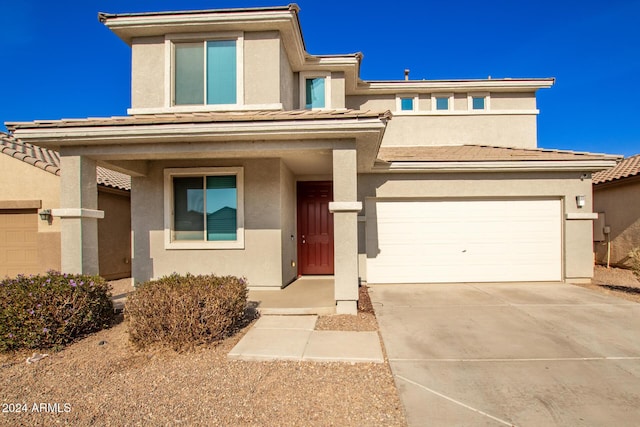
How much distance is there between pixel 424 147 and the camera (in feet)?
37.2

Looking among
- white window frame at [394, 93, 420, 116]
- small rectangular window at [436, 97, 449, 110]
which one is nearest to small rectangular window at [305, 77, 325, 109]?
white window frame at [394, 93, 420, 116]

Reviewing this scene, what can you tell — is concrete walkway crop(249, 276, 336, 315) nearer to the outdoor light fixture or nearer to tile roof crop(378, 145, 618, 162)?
tile roof crop(378, 145, 618, 162)


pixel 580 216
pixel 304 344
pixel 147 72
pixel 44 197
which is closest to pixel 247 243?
pixel 304 344

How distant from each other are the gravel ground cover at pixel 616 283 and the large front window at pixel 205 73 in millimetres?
9655

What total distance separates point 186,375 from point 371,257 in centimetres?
561

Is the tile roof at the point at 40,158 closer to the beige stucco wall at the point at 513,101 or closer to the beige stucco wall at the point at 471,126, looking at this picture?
the beige stucco wall at the point at 471,126

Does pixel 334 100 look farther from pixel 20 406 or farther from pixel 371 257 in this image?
pixel 20 406

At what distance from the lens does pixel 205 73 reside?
7.91 meters

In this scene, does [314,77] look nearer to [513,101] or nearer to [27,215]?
[513,101]

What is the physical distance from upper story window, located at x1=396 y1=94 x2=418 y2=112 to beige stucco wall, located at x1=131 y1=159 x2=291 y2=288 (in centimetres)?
618

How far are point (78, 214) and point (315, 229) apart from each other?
558cm

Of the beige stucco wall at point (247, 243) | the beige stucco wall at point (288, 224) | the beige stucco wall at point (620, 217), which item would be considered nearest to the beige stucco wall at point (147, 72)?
the beige stucco wall at point (247, 243)

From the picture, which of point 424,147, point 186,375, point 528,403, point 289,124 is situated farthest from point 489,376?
point 424,147

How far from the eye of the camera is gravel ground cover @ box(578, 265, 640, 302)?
7.35 m
